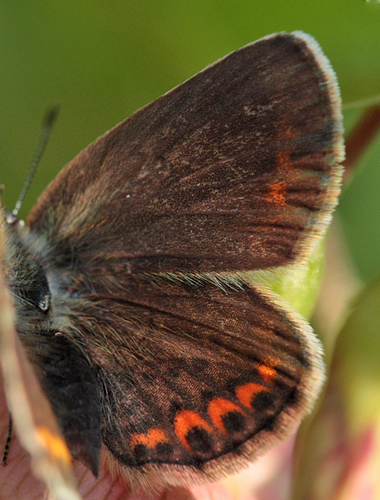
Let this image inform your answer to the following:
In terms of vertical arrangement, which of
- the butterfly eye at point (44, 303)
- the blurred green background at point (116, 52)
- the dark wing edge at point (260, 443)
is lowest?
the dark wing edge at point (260, 443)

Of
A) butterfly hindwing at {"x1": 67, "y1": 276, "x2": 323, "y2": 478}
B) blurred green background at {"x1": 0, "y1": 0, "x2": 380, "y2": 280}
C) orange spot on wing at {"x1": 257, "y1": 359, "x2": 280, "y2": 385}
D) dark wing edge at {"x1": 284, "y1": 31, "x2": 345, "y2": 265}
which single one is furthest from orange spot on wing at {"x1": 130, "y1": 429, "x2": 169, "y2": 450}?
blurred green background at {"x1": 0, "y1": 0, "x2": 380, "y2": 280}

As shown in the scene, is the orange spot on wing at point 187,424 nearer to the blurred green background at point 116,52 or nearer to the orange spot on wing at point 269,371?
the orange spot on wing at point 269,371

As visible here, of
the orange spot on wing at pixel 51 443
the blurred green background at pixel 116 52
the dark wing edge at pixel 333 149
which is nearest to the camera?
the orange spot on wing at pixel 51 443

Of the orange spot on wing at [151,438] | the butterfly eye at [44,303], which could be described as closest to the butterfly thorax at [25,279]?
the butterfly eye at [44,303]

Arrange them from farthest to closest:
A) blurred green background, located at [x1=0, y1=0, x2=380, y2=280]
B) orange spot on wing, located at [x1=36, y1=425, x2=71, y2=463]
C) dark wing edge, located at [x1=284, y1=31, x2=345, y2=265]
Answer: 1. blurred green background, located at [x1=0, y1=0, x2=380, y2=280]
2. dark wing edge, located at [x1=284, y1=31, x2=345, y2=265]
3. orange spot on wing, located at [x1=36, y1=425, x2=71, y2=463]

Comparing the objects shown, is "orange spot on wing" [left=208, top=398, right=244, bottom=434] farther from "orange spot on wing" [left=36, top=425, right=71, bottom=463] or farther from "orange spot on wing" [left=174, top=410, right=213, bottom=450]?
"orange spot on wing" [left=36, top=425, right=71, bottom=463]

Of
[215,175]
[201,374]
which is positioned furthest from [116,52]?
[201,374]

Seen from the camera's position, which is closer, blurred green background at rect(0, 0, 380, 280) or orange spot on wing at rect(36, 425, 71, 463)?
orange spot on wing at rect(36, 425, 71, 463)
